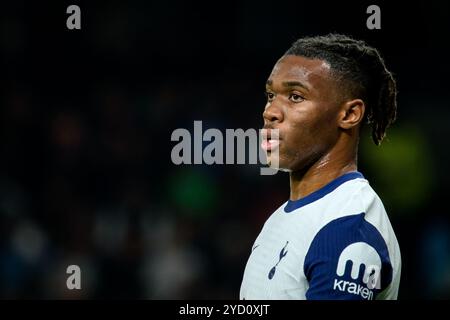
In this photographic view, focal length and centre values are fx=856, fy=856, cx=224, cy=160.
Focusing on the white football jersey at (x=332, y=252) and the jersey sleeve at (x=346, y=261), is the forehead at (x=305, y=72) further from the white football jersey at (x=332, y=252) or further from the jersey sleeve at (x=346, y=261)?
the jersey sleeve at (x=346, y=261)

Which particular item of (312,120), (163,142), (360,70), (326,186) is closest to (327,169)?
(326,186)

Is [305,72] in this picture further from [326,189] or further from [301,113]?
[326,189]

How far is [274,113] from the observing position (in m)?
3.56

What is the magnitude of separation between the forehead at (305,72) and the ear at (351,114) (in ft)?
0.43

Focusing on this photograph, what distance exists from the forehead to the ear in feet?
0.43

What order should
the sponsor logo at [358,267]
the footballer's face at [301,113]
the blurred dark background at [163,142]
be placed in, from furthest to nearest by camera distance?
the blurred dark background at [163,142] → the footballer's face at [301,113] → the sponsor logo at [358,267]

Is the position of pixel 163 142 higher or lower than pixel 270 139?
lower

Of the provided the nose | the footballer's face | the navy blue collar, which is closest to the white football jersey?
the navy blue collar

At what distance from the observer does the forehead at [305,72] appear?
11.5ft

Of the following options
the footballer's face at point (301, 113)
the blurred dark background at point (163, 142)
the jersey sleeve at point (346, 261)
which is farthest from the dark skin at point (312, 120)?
the blurred dark background at point (163, 142)

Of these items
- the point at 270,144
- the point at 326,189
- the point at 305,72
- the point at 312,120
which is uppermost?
the point at 305,72

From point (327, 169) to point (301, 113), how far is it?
0.27m

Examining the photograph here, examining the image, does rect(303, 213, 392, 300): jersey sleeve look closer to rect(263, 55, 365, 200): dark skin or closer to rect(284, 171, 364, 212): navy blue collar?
rect(284, 171, 364, 212): navy blue collar

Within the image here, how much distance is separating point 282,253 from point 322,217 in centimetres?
22
